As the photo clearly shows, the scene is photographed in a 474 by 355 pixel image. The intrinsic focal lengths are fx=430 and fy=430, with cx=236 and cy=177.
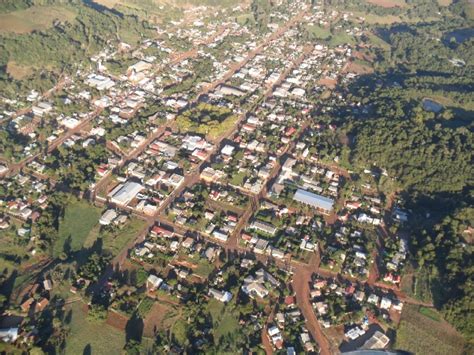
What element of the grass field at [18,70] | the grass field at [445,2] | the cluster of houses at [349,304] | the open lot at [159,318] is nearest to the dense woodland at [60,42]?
the grass field at [18,70]

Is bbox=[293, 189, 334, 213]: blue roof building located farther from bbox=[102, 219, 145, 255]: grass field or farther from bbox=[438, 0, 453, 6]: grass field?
bbox=[438, 0, 453, 6]: grass field

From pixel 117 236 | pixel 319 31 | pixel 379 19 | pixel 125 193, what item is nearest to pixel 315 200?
pixel 125 193

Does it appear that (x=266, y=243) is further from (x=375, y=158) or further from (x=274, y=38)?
(x=274, y=38)

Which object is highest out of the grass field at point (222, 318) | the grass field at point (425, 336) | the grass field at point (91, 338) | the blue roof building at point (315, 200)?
the blue roof building at point (315, 200)

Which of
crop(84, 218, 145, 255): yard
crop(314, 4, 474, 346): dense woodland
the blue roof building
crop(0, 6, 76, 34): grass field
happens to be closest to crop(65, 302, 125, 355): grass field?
crop(84, 218, 145, 255): yard

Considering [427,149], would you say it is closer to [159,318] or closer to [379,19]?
[159,318]

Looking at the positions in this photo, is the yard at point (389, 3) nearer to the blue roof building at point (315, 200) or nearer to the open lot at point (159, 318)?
the blue roof building at point (315, 200)

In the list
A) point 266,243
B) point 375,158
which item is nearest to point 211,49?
point 375,158
